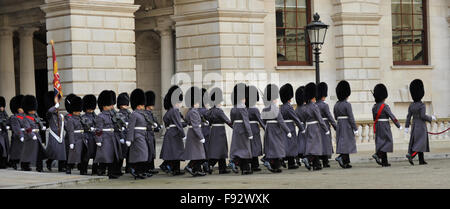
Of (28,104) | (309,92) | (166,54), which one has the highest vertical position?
(166,54)

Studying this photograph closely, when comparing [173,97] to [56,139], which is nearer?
[173,97]

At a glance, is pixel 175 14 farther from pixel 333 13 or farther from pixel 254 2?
pixel 333 13

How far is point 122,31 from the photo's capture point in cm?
1994

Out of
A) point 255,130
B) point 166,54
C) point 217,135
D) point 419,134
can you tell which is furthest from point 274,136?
point 166,54

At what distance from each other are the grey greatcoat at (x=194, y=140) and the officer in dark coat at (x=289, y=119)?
1789 mm

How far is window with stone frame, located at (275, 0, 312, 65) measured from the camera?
23.2 metres

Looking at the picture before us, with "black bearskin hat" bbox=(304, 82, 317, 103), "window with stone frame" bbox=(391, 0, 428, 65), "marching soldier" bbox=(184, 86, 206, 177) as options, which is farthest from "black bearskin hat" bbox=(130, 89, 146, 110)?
"window with stone frame" bbox=(391, 0, 428, 65)

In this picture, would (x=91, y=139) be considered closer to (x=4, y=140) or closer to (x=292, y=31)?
(x=4, y=140)

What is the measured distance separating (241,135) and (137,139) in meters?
1.86

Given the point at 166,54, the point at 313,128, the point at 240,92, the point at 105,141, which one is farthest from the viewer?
the point at 166,54

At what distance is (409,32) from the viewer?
981 inches

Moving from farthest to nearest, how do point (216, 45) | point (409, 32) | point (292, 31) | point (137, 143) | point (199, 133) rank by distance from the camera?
1. point (409, 32)
2. point (292, 31)
3. point (216, 45)
4. point (199, 133)
5. point (137, 143)

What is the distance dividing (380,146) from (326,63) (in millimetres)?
7917

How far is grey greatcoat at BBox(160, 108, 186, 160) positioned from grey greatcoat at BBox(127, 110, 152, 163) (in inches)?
26.7
